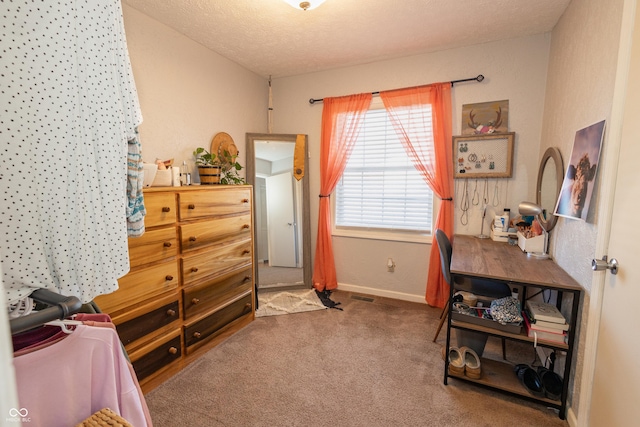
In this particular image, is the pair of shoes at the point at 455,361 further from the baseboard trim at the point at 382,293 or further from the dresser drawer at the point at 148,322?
the dresser drawer at the point at 148,322

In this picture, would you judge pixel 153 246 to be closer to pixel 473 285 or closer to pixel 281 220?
pixel 281 220

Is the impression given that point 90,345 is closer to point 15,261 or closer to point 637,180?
point 15,261

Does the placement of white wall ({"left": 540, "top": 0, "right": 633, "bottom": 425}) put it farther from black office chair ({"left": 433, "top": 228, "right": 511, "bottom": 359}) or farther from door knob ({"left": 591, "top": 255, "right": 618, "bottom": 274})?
black office chair ({"left": 433, "top": 228, "right": 511, "bottom": 359})

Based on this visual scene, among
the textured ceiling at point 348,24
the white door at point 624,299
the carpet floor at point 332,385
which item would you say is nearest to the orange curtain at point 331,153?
the textured ceiling at point 348,24

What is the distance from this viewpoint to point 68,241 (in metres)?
0.74

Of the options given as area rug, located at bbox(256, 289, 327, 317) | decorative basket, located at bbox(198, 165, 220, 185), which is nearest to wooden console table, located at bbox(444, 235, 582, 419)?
area rug, located at bbox(256, 289, 327, 317)

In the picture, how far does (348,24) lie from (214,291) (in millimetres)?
2408

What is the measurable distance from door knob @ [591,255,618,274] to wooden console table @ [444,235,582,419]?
0.77ft

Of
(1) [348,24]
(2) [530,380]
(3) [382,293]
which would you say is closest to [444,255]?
(2) [530,380]

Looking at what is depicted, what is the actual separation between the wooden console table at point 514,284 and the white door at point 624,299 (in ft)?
0.64

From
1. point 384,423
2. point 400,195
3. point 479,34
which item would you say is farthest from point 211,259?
point 479,34

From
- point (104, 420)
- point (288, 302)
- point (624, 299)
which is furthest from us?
point (288, 302)

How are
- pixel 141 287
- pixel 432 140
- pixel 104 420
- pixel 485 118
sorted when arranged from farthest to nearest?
pixel 432 140
pixel 485 118
pixel 141 287
pixel 104 420

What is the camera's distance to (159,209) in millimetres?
1802
